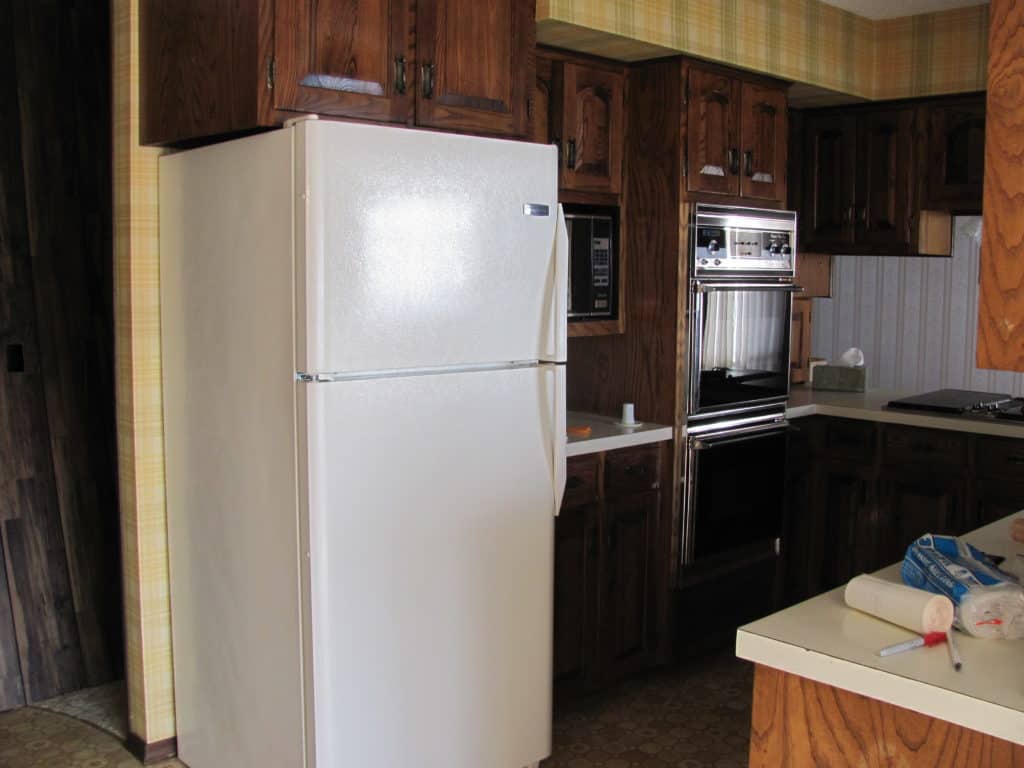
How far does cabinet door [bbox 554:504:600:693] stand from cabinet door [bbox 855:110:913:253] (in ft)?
6.19

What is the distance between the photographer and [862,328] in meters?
5.09

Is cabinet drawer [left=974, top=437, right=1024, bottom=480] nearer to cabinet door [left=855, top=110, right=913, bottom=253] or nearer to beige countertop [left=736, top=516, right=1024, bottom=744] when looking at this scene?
cabinet door [left=855, top=110, right=913, bottom=253]

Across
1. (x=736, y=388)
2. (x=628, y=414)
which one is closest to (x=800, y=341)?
(x=736, y=388)

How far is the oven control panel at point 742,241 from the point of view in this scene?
3645 mm

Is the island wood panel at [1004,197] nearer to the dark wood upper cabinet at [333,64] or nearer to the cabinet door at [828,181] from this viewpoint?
the dark wood upper cabinet at [333,64]

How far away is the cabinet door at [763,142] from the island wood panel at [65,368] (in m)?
2.15

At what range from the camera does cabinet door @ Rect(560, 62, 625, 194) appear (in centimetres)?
345

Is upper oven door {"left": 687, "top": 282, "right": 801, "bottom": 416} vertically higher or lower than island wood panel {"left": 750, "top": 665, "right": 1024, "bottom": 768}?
higher

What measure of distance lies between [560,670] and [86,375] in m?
1.81

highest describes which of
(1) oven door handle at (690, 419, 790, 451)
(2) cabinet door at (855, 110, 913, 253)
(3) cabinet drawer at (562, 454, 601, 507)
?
(2) cabinet door at (855, 110, 913, 253)

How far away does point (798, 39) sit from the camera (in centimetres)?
394

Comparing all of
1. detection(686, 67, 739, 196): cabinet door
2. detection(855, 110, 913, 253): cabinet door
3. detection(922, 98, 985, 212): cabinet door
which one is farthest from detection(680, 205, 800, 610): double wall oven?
detection(922, 98, 985, 212): cabinet door

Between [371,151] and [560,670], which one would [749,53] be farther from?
[560,670]

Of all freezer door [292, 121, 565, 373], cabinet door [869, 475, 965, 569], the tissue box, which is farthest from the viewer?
the tissue box
